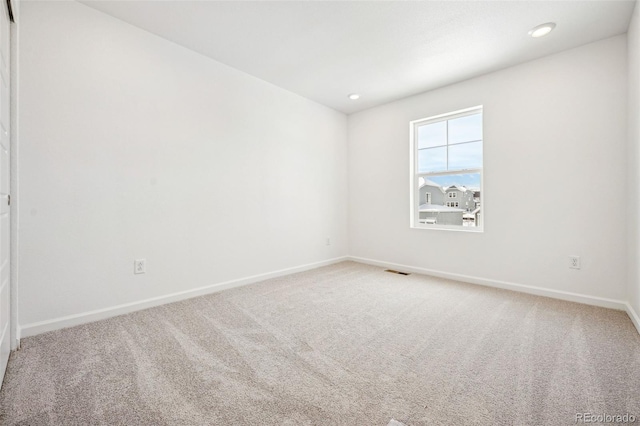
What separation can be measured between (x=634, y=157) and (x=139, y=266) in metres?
4.20

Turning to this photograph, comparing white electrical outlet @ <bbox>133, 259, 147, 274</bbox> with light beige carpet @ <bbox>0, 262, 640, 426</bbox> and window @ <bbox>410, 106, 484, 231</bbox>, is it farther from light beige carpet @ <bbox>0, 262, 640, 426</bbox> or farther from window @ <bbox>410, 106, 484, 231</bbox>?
window @ <bbox>410, 106, 484, 231</bbox>

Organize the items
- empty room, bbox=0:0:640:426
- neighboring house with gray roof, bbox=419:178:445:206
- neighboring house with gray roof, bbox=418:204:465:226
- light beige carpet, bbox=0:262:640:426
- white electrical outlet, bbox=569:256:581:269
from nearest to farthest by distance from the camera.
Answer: light beige carpet, bbox=0:262:640:426, empty room, bbox=0:0:640:426, white electrical outlet, bbox=569:256:581:269, neighboring house with gray roof, bbox=418:204:465:226, neighboring house with gray roof, bbox=419:178:445:206

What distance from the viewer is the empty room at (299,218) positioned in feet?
4.74

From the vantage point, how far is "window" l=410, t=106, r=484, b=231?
11.2 ft

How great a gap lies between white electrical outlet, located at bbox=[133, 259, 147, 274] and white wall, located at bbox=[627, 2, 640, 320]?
397 centimetres

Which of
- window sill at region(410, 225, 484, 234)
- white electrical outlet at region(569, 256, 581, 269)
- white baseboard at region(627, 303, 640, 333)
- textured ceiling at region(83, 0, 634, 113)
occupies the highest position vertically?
textured ceiling at region(83, 0, 634, 113)

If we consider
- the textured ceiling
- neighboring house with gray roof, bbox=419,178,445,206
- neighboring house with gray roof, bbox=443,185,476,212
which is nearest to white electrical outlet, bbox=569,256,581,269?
neighboring house with gray roof, bbox=443,185,476,212

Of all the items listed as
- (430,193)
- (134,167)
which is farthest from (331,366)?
(430,193)

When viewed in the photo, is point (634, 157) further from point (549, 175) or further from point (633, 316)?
point (633, 316)

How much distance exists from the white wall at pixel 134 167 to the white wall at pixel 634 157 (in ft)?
10.7

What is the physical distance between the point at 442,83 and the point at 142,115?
10.9ft

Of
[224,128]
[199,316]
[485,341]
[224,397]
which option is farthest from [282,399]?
[224,128]

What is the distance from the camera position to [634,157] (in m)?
2.22

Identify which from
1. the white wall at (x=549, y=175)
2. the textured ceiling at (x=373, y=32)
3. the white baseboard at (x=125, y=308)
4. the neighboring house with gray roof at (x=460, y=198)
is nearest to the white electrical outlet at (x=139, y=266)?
the white baseboard at (x=125, y=308)
